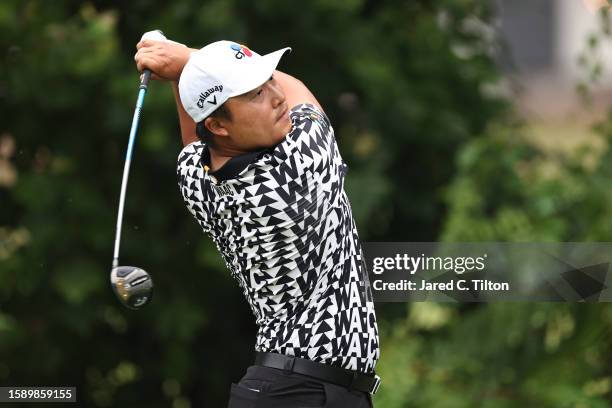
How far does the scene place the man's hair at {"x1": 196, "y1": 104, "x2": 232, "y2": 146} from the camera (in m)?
3.43

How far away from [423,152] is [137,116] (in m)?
3.92

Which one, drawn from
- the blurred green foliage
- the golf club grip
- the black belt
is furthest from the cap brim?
the blurred green foliage

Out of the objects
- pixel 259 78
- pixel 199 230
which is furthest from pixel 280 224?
pixel 199 230

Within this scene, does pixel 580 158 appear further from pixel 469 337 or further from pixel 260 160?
pixel 260 160

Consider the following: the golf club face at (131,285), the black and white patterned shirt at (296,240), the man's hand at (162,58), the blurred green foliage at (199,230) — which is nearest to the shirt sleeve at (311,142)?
the black and white patterned shirt at (296,240)

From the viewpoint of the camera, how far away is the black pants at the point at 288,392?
11.5 ft

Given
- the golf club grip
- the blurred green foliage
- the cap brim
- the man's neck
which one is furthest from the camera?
the blurred green foliage

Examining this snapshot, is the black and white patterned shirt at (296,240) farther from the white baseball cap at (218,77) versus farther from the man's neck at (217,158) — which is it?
the white baseball cap at (218,77)

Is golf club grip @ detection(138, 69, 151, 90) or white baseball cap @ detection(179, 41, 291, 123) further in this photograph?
golf club grip @ detection(138, 69, 151, 90)

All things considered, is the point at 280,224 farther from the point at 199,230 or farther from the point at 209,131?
the point at 199,230

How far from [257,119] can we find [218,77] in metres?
0.14

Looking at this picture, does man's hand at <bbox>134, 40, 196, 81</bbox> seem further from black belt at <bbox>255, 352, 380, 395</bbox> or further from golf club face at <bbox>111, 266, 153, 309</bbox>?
black belt at <bbox>255, 352, 380, 395</bbox>

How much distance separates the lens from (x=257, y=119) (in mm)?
3422

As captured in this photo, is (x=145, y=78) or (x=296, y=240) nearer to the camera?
(x=296, y=240)
